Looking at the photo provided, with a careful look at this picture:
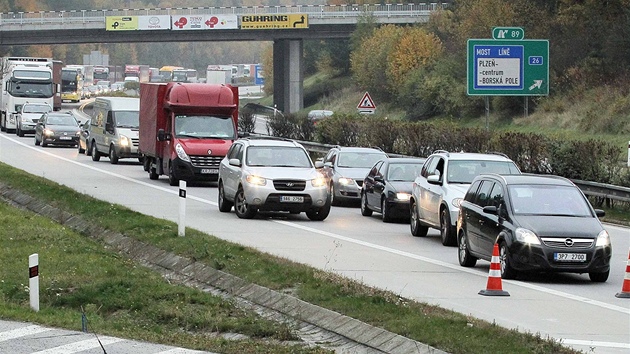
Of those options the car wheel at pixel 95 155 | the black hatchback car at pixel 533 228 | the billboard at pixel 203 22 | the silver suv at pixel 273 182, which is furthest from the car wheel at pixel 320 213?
the billboard at pixel 203 22

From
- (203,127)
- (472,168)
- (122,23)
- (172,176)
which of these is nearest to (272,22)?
(122,23)

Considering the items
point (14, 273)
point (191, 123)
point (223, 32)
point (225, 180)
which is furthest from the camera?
point (223, 32)

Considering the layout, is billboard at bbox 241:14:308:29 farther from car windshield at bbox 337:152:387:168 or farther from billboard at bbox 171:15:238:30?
car windshield at bbox 337:152:387:168

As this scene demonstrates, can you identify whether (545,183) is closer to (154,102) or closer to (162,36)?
(154,102)

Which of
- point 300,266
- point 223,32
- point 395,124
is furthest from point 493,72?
point 223,32

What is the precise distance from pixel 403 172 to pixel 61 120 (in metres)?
35.2

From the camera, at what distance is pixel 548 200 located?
1906 centimetres

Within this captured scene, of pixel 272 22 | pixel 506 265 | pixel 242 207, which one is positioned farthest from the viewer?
pixel 272 22

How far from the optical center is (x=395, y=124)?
47.5m

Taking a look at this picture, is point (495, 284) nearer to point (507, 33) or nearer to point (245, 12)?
point (507, 33)

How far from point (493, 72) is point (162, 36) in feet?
225

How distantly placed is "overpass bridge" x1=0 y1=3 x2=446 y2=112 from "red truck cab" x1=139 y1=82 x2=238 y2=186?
6437 centimetres

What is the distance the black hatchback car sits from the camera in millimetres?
17938

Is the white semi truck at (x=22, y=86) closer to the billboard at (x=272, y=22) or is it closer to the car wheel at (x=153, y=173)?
the billboard at (x=272, y=22)
